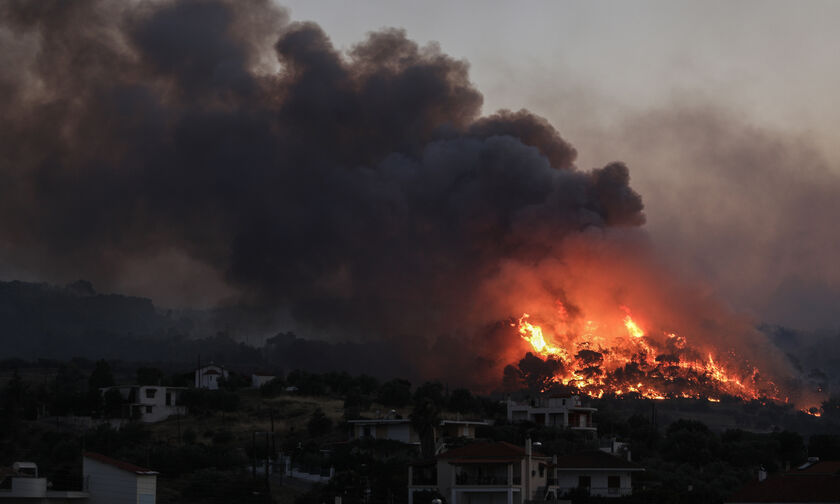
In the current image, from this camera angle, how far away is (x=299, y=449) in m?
98.2

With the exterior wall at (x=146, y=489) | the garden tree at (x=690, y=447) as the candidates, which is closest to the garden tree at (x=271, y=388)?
the garden tree at (x=690, y=447)

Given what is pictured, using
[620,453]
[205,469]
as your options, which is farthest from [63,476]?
[620,453]

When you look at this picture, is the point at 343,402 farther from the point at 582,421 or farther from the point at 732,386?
the point at 732,386

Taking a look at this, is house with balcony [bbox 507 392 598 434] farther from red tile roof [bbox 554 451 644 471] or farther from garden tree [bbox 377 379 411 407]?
red tile roof [bbox 554 451 644 471]

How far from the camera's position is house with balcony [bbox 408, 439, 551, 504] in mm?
79000

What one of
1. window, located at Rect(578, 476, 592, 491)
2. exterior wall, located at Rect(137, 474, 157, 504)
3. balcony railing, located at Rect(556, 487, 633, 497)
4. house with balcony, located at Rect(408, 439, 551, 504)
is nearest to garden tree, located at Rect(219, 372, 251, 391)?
house with balcony, located at Rect(408, 439, 551, 504)

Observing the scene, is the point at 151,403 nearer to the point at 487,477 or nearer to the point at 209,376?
the point at 209,376

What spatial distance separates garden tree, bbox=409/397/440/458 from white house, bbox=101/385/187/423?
1249 inches

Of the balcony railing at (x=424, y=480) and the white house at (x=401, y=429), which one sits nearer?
the balcony railing at (x=424, y=480)

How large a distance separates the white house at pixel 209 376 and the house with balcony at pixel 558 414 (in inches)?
1410

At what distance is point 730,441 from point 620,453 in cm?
1526

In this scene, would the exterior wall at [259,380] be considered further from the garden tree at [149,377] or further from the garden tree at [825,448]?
the garden tree at [825,448]

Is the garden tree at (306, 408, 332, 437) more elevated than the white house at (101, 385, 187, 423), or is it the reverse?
the white house at (101, 385, 187, 423)

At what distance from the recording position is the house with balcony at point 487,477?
259ft
